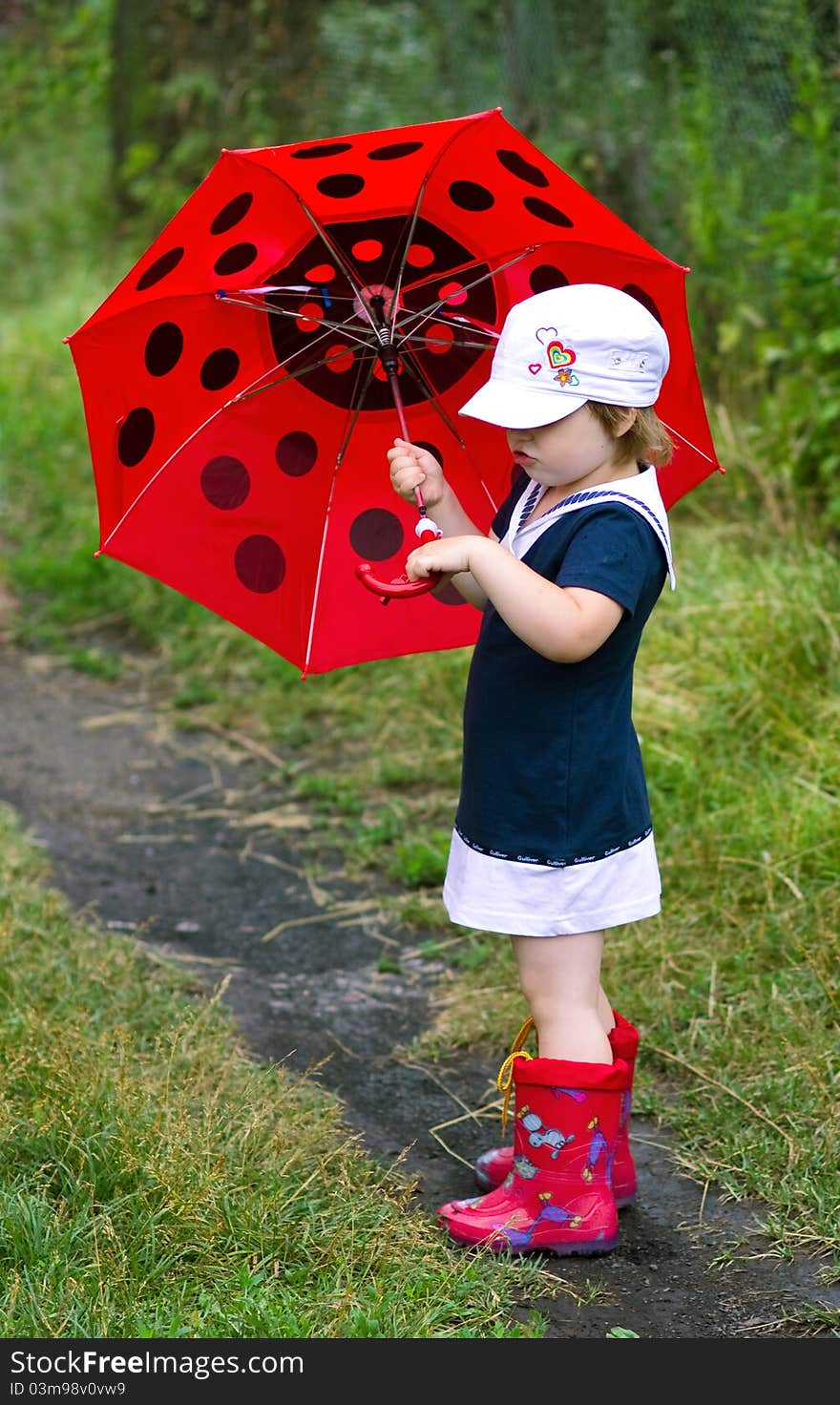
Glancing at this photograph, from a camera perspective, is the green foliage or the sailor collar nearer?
the sailor collar

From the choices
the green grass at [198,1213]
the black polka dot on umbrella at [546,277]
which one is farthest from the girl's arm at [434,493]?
the green grass at [198,1213]

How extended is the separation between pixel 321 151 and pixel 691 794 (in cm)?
207

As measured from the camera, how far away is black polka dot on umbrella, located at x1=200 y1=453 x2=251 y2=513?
2.64 metres

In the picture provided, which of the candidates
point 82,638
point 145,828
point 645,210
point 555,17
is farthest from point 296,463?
point 555,17

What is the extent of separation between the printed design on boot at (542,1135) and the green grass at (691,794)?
1.27 ft

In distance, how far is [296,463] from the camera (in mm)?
2691

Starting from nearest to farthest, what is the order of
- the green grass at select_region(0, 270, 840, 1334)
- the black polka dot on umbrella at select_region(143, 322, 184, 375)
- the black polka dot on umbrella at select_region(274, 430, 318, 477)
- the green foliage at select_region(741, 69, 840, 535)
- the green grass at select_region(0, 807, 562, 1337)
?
the green grass at select_region(0, 807, 562, 1337) → the black polka dot on umbrella at select_region(143, 322, 184, 375) → the black polka dot on umbrella at select_region(274, 430, 318, 477) → the green grass at select_region(0, 270, 840, 1334) → the green foliage at select_region(741, 69, 840, 535)

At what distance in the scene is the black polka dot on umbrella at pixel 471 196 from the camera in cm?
251

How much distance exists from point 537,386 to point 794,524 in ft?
9.55

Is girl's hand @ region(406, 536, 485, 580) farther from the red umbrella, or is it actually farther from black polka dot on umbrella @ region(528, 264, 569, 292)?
black polka dot on umbrella @ region(528, 264, 569, 292)

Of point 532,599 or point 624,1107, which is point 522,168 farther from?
point 624,1107

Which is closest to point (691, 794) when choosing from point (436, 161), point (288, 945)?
point (288, 945)

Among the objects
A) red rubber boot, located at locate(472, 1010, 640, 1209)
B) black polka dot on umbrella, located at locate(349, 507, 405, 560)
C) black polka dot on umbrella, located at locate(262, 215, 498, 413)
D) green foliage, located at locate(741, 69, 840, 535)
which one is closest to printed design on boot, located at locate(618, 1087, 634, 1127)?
red rubber boot, located at locate(472, 1010, 640, 1209)

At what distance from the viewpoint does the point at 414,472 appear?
248cm
